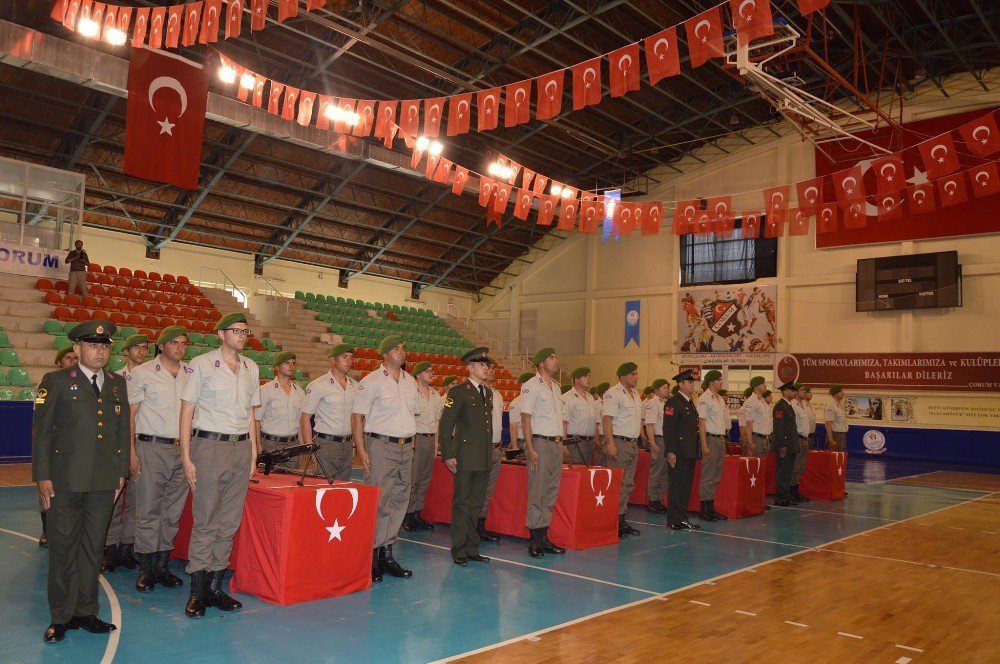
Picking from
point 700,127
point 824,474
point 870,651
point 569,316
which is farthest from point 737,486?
point 569,316

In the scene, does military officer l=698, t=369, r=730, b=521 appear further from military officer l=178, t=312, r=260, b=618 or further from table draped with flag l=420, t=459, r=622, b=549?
military officer l=178, t=312, r=260, b=618

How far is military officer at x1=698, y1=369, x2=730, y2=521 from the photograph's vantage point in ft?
27.5

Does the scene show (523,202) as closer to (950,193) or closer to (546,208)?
(546,208)

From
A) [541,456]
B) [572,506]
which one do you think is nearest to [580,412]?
[572,506]

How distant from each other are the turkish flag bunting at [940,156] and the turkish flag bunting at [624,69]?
5.05 m

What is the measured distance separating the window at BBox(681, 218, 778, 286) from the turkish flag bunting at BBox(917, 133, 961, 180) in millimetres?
9356

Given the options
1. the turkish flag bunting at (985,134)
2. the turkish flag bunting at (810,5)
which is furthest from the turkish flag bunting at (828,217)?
the turkish flag bunting at (810,5)

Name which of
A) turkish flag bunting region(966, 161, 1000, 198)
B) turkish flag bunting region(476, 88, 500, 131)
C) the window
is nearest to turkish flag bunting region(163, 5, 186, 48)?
turkish flag bunting region(476, 88, 500, 131)

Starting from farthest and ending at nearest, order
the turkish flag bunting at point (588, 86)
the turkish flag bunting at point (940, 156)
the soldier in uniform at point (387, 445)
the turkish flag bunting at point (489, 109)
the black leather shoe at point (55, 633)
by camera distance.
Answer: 1. the turkish flag bunting at point (940, 156)
2. the turkish flag bunting at point (489, 109)
3. the turkish flag bunting at point (588, 86)
4. the soldier in uniform at point (387, 445)
5. the black leather shoe at point (55, 633)

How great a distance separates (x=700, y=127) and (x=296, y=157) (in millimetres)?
11230

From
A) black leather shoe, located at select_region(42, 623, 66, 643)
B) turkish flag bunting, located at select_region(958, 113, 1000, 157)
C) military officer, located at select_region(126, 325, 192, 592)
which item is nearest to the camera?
black leather shoe, located at select_region(42, 623, 66, 643)

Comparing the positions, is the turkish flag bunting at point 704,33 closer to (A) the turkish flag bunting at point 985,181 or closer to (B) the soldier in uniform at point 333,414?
(B) the soldier in uniform at point 333,414

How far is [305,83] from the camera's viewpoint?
626 inches

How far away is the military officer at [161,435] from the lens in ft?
15.9
